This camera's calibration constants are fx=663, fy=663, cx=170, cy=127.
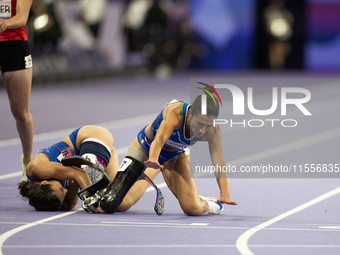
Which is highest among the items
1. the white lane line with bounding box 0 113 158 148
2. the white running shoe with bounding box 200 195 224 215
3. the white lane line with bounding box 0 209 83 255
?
the white lane line with bounding box 0 209 83 255

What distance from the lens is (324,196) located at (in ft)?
21.0

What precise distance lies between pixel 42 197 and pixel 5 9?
205 cm

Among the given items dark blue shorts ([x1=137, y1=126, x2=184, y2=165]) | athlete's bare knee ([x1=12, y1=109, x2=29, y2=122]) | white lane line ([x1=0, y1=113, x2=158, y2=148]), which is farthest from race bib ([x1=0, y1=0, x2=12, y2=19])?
white lane line ([x1=0, y1=113, x2=158, y2=148])

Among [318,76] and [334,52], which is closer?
[318,76]

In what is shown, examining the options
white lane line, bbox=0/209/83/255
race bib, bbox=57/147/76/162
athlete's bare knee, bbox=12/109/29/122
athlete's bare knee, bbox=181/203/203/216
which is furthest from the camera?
athlete's bare knee, bbox=12/109/29/122

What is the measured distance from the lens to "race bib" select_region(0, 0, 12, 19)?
21.2ft

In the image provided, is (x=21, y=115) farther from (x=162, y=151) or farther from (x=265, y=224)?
(x=265, y=224)

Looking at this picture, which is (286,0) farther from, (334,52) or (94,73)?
(94,73)

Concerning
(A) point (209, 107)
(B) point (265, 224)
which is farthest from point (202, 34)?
(B) point (265, 224)

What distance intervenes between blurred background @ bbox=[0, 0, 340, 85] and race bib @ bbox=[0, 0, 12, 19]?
12645 mm

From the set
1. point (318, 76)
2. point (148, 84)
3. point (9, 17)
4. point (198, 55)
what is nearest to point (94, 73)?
point (148, 84)

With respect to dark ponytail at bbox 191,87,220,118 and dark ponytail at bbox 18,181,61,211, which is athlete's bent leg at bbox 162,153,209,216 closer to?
dark ponytail at bbox 191,87,220,118

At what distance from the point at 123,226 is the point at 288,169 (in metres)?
3.31

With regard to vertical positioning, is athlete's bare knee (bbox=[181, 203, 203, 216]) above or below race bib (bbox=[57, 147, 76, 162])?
below
